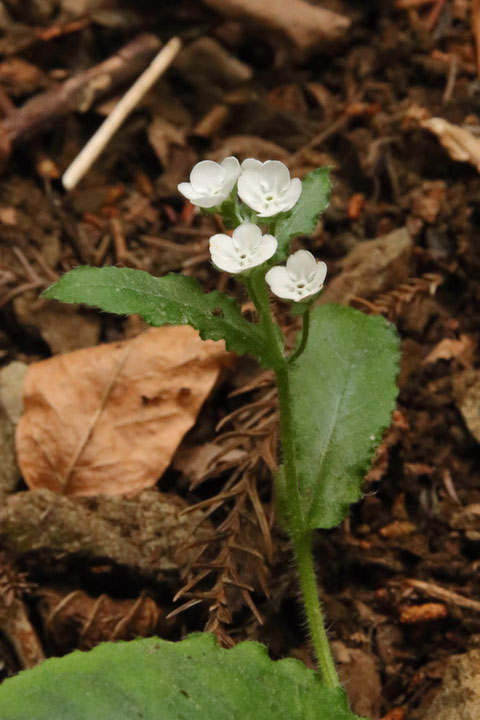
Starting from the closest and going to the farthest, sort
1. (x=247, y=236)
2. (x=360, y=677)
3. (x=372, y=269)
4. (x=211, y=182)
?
(x=247, y=236)
(x=211, y=182)
(x=360, y=677)
(x=372, y=269)

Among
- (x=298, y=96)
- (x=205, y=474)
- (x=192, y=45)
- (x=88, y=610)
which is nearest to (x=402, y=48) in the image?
(x=298, y=96)

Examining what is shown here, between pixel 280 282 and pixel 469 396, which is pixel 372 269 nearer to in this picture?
pixel 469 396

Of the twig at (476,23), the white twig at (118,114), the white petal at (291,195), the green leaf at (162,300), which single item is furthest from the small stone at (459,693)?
the twig at (476,23)

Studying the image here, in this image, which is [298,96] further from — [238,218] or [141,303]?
[141,303]

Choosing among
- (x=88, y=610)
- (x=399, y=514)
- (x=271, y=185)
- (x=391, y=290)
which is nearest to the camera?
(x=271, y=185)

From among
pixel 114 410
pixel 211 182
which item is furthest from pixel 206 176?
pixel 114 410

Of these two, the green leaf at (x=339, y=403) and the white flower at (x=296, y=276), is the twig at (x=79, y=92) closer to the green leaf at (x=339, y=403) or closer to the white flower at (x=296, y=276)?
the green leaf at (x=339, y=403)

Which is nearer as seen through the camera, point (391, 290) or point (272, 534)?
point (272, 534)
